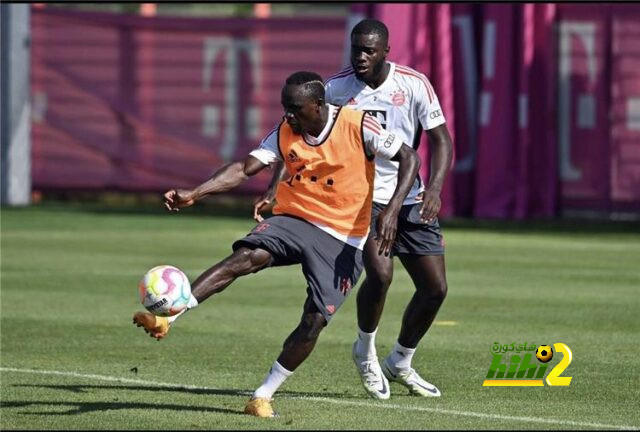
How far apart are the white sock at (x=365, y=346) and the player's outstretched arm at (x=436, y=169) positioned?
0.92 meters

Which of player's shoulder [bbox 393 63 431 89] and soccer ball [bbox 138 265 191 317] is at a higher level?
player's shoulder [bbox 393 63 431 89]

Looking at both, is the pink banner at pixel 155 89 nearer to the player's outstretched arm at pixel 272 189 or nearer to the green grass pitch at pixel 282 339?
the green grass pitch at pixel 282 339

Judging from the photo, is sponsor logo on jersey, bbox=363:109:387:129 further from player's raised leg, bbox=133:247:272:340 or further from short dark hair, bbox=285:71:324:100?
player's raised leg, bbox=133:247:272:340

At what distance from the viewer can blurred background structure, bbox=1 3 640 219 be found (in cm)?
3350

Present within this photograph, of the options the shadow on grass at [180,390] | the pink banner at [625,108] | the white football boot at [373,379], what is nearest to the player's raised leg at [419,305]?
the white football boot at [373,379]

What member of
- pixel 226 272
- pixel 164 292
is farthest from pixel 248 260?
pixel 164 292

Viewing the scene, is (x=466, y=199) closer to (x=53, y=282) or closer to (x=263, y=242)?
(x=53, y=282)

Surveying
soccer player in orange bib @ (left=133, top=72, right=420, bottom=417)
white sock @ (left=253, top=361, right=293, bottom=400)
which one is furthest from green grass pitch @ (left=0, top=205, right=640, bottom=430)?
soccer player in orange bib @ (left=133, top=72, right=420, bottom=417)

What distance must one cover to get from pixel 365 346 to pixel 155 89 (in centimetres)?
2924

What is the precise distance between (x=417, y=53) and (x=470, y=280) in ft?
46.8

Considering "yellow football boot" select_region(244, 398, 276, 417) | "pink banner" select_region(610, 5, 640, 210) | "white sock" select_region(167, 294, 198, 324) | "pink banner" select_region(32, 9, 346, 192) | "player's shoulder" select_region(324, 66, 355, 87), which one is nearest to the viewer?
"white sock" select_region(167, 294, 198, 324)

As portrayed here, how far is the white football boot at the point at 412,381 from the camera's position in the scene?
10750 millimetres

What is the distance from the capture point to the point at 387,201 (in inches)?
431

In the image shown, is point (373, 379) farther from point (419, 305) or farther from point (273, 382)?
point (273, 382)
